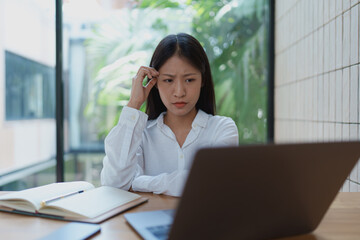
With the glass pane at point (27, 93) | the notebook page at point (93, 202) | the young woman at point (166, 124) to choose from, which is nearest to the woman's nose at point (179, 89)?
the young woman at point (166, 124)

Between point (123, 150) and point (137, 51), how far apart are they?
61.7 inches

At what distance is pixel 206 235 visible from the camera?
0.57 meters

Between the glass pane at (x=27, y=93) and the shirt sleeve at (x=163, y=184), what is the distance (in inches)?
69.7

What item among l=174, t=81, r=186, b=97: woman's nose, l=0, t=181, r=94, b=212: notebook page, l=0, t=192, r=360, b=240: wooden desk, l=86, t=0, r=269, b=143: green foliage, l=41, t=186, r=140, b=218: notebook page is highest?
l=86, t=0, r=269, b=143: green foliage

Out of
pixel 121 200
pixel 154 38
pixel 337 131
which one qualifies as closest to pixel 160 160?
pixel 121 200

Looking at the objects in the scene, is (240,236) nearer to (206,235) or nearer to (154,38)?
(206,235)

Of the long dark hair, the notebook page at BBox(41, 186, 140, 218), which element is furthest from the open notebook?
the long dark hair

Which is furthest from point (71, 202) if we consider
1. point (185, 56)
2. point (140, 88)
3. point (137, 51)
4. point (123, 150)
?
point (137, 51)

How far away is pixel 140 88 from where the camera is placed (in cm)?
146

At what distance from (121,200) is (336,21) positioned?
134cm

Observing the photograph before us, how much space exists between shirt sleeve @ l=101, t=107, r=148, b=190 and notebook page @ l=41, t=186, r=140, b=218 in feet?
0.70

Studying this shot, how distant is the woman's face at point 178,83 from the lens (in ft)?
4.60

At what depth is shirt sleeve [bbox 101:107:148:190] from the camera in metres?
1.30

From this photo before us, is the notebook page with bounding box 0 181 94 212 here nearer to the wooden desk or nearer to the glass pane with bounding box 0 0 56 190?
the wooden desk
